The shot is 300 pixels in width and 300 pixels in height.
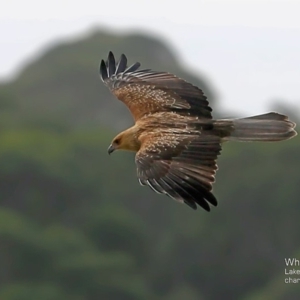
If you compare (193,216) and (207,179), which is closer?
(207,179)

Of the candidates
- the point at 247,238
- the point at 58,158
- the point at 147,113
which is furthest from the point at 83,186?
the point at 147,113

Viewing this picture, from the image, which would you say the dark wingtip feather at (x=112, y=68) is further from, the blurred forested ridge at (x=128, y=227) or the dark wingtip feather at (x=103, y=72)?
the blurred forested ridge at (x=128, y=227)

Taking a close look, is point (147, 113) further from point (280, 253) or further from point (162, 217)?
point (162, 217)

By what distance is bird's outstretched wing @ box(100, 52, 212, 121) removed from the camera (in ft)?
43.2

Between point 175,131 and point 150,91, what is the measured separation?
1.54 metres

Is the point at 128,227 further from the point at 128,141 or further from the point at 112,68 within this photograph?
the point at 128,141

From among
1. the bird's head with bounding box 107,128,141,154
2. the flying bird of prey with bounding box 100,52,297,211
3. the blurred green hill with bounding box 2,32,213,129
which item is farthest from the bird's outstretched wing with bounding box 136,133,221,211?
the blurred green hill with bounding box 2,32,213,129

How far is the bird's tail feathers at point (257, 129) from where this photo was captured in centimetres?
1258

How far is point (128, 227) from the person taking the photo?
4491 cm

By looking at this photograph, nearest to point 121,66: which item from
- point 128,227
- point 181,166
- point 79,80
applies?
point 181,166

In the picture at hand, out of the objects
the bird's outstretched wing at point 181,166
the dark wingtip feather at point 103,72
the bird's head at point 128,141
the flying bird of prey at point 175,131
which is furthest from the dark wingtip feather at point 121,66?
the bird's outstretched wing at point 181,166

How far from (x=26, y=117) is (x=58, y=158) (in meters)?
12.5

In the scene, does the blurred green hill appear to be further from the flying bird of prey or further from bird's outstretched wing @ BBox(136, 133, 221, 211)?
bird's outstretched wing @ BBox(136, 133, 221, 211)

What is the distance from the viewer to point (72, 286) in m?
40.1
